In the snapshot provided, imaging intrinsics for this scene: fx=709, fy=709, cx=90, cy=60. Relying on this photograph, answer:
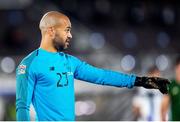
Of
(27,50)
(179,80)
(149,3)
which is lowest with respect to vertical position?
(179,80)

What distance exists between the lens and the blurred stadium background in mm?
22327

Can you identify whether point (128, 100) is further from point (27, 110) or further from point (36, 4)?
point (36, 4)

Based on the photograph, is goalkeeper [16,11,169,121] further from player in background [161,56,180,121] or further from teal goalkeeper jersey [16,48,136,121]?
player in background [161,56,180,121]

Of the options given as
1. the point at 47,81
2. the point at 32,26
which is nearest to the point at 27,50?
the point at 32,26

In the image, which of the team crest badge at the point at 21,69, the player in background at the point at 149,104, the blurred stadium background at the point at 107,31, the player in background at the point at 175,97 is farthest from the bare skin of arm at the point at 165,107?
the blurred stadium background at the point at 107,31

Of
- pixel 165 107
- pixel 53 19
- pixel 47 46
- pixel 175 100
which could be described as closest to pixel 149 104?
pixel 165 107

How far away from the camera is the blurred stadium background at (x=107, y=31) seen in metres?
22.3

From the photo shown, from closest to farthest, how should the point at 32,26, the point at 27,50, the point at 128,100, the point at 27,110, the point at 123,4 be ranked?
the point at 27,110, the point at 128,100, the point at 27,50, the point at 32,26, the point at 123,4

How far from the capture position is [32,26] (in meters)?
28.9

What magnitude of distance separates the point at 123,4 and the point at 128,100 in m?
22.6

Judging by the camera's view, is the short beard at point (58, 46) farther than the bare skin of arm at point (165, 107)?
No

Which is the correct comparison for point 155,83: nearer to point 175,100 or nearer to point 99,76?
point 99,76

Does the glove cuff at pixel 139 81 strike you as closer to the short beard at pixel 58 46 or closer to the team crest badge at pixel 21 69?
the short beard at pixel 58 46

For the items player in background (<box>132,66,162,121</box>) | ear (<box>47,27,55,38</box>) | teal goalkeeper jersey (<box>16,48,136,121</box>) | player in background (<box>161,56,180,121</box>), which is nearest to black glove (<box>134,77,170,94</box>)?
teal goalkeeper jersey (<box>16,48,136,121</box>)
